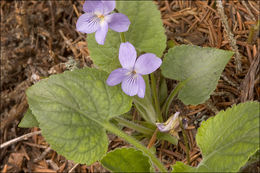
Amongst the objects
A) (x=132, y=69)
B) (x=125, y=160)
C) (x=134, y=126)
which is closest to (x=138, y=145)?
(x=125, y=160)

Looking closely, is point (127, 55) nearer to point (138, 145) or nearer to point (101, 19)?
point (101, 19)

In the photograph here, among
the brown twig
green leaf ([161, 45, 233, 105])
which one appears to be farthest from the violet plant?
the brown twig

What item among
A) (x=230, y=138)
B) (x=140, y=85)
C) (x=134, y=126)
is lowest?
(x=134, y=126)

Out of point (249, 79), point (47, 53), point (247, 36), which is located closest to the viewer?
point (249, 79)

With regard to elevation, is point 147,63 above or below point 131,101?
above

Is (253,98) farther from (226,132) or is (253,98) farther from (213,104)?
(226,132)

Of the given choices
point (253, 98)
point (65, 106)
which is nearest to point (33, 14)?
point (65, 106)

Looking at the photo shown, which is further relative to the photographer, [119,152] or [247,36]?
[247,36]

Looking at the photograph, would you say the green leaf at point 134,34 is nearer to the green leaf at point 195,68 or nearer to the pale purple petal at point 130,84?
the green leaf at point 195,68
